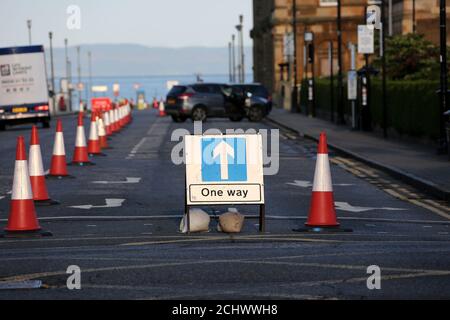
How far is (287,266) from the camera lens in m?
11.8

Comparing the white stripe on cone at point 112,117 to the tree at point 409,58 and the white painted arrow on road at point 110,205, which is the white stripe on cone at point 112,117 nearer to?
the tree at point 409,58

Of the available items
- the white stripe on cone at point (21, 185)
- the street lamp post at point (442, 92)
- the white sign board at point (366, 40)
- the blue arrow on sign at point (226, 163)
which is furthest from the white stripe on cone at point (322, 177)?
the white sign board at point (366, 40)

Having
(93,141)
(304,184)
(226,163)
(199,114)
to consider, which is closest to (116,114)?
(199,114)

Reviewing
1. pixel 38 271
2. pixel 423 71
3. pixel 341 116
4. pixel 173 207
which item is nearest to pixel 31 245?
pixel 38 271

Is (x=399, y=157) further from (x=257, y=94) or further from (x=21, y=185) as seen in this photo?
(x=257, y=94)

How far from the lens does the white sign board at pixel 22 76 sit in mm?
57281

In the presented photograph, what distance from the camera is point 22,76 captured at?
5753 centimetres

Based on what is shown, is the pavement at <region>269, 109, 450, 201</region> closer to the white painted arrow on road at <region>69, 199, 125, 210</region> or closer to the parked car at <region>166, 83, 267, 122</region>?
the white painted arrow on road at <region>69, 199, 125, 210</region>

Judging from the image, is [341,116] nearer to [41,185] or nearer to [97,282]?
[41,185]

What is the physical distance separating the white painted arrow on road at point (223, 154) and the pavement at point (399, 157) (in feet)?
18.5

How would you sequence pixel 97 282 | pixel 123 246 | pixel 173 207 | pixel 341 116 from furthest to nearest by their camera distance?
pixel 341 116
pixel 173 207
pixel 123 246
pixel 97 282

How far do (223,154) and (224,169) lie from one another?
0.57 ft
